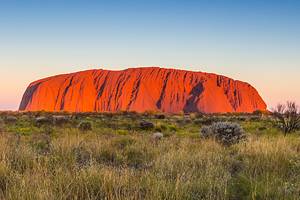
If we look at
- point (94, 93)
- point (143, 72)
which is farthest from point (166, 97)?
point (94, 93)

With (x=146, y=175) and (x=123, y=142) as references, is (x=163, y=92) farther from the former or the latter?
(x=146, y=175)

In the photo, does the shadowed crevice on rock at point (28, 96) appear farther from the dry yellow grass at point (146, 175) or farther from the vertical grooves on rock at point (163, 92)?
the dry yellow grass at point (146, 175)

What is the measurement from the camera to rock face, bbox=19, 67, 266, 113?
11838 centimetres

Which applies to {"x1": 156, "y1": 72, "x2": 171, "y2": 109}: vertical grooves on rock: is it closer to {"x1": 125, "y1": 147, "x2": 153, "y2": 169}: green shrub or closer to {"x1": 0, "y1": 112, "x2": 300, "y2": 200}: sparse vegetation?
{"x1": 0, "y1": 112, "x2": 300, "y2": 200}: sparse vegetation

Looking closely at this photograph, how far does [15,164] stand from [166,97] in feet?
372

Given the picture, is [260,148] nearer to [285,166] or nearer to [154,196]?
[285,166]

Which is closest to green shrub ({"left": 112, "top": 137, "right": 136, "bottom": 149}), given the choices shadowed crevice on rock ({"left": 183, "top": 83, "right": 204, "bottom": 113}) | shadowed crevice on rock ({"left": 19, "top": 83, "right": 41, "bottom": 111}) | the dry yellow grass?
the dry yellow grass

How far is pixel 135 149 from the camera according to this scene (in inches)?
376

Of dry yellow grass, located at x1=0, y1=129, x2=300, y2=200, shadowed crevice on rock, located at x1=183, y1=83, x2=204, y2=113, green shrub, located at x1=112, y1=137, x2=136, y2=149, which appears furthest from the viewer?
shadowed crevice on rock, located at x1=183, y1=83, x2=204, y2=113

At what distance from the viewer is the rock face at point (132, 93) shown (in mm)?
118375

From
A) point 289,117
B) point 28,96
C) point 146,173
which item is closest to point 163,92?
point 28,96

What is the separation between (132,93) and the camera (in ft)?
400

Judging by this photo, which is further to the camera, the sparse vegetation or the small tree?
the small tree

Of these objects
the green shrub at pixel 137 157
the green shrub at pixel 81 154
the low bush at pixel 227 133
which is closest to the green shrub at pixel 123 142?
the green shrub at pixel 137 157
